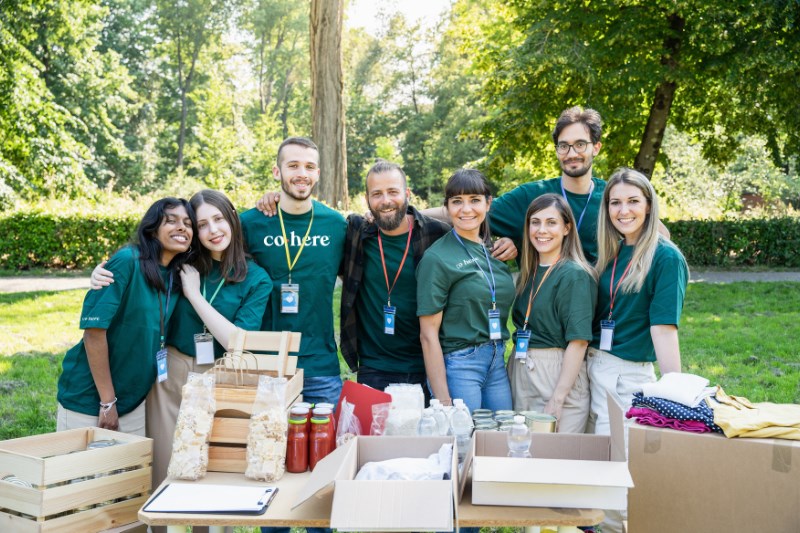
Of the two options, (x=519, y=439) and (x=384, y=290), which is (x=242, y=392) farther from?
(x=384, y=290)

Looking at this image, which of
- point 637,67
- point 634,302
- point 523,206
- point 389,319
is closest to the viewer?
point 634,302

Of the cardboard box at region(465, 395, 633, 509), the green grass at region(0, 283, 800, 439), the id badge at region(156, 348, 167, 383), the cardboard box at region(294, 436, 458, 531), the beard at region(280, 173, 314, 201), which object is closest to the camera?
the cardboard box at region(294, 436, 458, 531)

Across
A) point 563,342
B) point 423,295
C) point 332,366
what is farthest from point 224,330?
point 563,342

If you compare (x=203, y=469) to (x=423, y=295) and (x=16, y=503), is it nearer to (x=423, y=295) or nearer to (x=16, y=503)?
(x=16, y=503)

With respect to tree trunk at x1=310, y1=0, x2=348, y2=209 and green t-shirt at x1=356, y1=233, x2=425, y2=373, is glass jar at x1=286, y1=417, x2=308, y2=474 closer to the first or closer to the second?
green t-shirt at x1=356, y1=233, x2=425, y2=373

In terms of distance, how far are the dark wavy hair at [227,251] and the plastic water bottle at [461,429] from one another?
1.30 metres

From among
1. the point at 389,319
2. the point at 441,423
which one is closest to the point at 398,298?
the point at 389,319

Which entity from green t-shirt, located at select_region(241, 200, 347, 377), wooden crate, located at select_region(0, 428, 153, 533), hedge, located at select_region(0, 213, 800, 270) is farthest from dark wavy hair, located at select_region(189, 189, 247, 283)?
hedge, located at select_region(0, 213, 800, 270)

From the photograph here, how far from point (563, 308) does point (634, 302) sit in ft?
1.10

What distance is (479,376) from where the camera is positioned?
3.32m

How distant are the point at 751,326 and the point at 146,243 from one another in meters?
8.80

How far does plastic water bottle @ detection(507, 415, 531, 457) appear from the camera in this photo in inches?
96.3

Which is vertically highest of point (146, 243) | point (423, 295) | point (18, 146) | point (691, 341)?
point (18, 146)

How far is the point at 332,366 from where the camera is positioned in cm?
363
